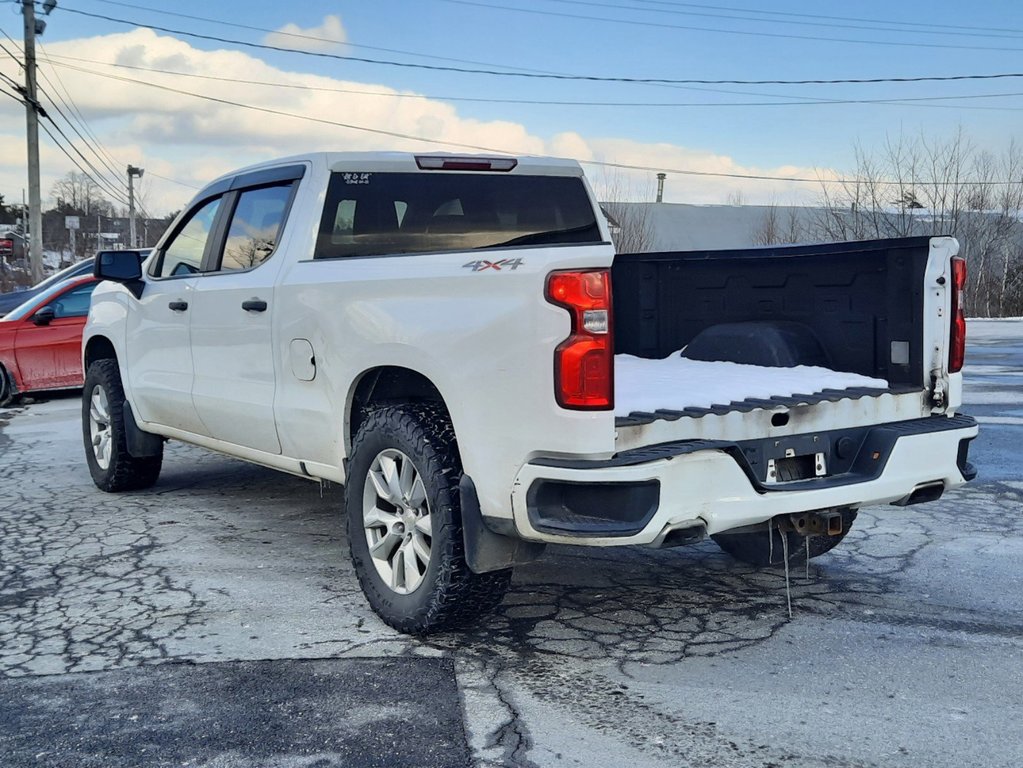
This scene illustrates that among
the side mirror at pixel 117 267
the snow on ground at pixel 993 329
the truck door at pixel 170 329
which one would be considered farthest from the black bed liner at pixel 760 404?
the snow on ground at pixel 993 329

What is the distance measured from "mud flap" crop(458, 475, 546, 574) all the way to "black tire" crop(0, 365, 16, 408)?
416 inches

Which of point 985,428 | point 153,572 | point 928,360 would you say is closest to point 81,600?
point 153,572

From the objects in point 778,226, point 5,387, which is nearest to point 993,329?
point 5,387

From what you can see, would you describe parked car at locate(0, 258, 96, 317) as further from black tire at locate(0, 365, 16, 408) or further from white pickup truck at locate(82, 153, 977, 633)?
white pickup truck at locate(82, 153, 977, 633)

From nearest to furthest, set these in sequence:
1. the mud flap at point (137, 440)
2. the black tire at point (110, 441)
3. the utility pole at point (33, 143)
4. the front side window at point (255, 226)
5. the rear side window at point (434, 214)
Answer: the rear side window at point (434, 214) < the front side window at point (255, 226) < the mud flap at point (137, 440) < the black tire at point (110, 441) < the utility pole at point (33, 143)

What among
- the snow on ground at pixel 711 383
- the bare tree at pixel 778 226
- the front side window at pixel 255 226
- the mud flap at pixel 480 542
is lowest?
the mud flap at pixel 480 542

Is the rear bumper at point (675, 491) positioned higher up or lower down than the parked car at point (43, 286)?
lower down

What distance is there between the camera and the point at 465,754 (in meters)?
3.26

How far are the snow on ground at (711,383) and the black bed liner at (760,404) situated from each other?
0.15 ft

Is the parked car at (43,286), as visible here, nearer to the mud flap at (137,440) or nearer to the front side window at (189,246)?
the mud flap at (137,440)

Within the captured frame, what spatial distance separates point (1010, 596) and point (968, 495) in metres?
2.24

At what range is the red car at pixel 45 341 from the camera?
1277 centimetres

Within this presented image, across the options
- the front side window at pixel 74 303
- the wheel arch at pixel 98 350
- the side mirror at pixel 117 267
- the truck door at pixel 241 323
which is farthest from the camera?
the front side window at pixel 74 303

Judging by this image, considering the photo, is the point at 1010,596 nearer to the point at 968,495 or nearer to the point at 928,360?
the point at 928,360
